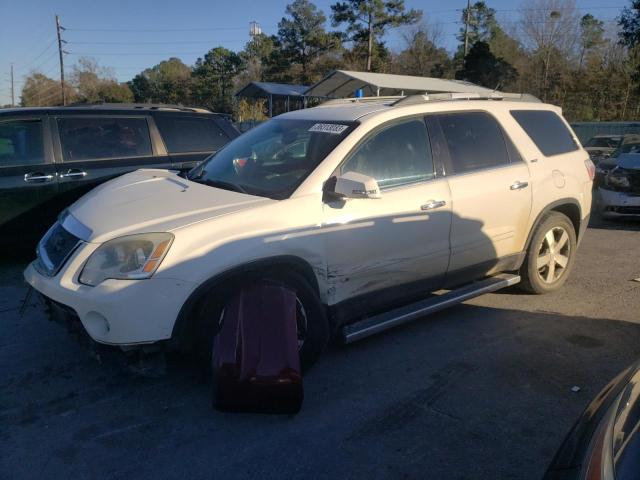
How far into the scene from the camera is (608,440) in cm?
154

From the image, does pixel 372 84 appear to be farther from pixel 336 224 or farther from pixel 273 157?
pixel 336 224

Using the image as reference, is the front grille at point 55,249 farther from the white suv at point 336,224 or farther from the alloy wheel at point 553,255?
the alloy wheel at point 553,255

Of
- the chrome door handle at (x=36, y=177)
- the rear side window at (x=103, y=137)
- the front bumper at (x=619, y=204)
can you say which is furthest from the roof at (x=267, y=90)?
the chrome door handle at (x=36, y=177)

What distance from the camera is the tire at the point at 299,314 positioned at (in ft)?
10.7

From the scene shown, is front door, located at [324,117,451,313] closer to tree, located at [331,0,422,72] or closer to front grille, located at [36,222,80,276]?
front grille, located at [36,222,80,276]

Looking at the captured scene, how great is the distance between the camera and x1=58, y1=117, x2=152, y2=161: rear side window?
6.22 metres

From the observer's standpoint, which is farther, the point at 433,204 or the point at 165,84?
the point at 165,84

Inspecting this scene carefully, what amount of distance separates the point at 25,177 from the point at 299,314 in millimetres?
4038

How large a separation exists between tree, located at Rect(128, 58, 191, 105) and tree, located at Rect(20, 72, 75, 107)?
969 centimetres

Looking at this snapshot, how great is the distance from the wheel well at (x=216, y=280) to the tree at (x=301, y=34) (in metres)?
50.9

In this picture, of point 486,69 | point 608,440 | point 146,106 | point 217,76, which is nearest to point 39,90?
point 217,76

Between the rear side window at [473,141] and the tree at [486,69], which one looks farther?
the tree at [486,69]

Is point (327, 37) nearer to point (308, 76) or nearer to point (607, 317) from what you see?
point (308, 76)

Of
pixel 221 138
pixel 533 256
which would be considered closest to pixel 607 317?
pixel 533 256
